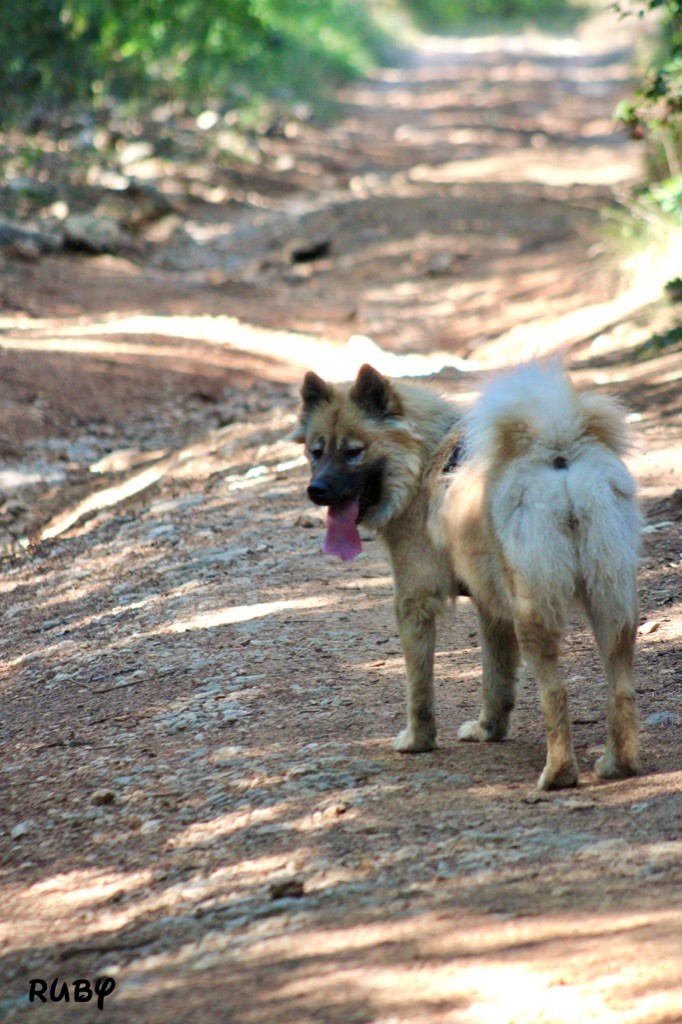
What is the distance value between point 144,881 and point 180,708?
1632 mm

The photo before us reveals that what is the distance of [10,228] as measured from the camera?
709 inches

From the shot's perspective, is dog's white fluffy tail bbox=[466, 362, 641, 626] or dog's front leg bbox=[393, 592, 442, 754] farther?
dog's front leg bbox=[393, 592, 442, 754]

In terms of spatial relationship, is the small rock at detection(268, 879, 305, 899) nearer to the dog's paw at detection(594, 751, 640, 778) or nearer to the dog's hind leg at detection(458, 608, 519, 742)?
the dog's paw at detection(594, 751, 640, 778)

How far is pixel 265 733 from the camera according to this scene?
5.26 m

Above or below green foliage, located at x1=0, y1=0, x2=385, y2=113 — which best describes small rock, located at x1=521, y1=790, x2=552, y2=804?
below

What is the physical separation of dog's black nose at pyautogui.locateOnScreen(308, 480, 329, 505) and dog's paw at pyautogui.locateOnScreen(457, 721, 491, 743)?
3.85 ft

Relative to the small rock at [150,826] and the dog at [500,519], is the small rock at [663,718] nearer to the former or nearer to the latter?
the dog at [500,519]

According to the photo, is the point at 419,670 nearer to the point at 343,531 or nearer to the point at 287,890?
the point at 343,531

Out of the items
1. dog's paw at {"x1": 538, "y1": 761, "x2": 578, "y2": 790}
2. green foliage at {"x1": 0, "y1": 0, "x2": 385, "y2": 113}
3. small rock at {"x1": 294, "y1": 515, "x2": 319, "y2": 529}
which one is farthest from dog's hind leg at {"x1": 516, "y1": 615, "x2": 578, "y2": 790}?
green foliage at {"x1": 0, "y1": 0, "x2": 385, "y2": 113}

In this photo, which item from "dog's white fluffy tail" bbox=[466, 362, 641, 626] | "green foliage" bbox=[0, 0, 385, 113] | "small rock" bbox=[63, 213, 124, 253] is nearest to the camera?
"dog's white fluffy tail" bbox=[466, 362, 641, 626]

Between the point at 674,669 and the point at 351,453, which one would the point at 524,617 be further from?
the point at 674,669

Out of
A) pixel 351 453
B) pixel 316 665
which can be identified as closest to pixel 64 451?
pixel 316 665

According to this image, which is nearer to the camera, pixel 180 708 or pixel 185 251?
pixel 180 708

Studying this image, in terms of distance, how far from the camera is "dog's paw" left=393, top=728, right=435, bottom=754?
5039 millimetres
